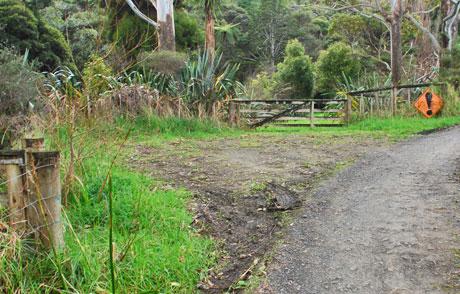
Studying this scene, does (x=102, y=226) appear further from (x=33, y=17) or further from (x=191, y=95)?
(x=33, y=17)

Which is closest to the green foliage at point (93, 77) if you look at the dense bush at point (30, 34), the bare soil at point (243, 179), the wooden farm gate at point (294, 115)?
the bare soil at point (243, 179)

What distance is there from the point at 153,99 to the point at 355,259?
27.6 ft

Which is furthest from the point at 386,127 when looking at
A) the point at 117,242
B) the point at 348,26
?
the point at 348,26

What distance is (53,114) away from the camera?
575 centimetres

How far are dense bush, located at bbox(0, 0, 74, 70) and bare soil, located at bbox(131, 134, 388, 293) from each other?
764 cm

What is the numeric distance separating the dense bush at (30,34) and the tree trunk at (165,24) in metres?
2.89

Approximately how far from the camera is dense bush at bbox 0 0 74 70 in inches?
604

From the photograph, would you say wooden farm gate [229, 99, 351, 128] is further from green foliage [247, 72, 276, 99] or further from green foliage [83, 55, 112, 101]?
green foliage [247, 72, 276, 99]

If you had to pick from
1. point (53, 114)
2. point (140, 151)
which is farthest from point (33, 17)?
point (53, 114)

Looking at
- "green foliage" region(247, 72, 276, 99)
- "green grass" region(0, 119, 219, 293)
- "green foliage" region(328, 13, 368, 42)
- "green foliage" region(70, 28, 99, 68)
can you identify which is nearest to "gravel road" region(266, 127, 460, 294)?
"green grass" region(0, 119, 219, 293)

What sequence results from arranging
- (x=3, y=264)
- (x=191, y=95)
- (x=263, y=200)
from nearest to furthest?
(x=3, y=264), (x=263, y=200), (x=191, y=95)

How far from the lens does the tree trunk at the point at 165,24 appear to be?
16094mm

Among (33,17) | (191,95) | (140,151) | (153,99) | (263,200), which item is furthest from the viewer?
(33,17)

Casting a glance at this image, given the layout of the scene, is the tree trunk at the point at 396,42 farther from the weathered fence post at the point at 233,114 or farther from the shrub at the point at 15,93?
the shrub at the point at 15,93
